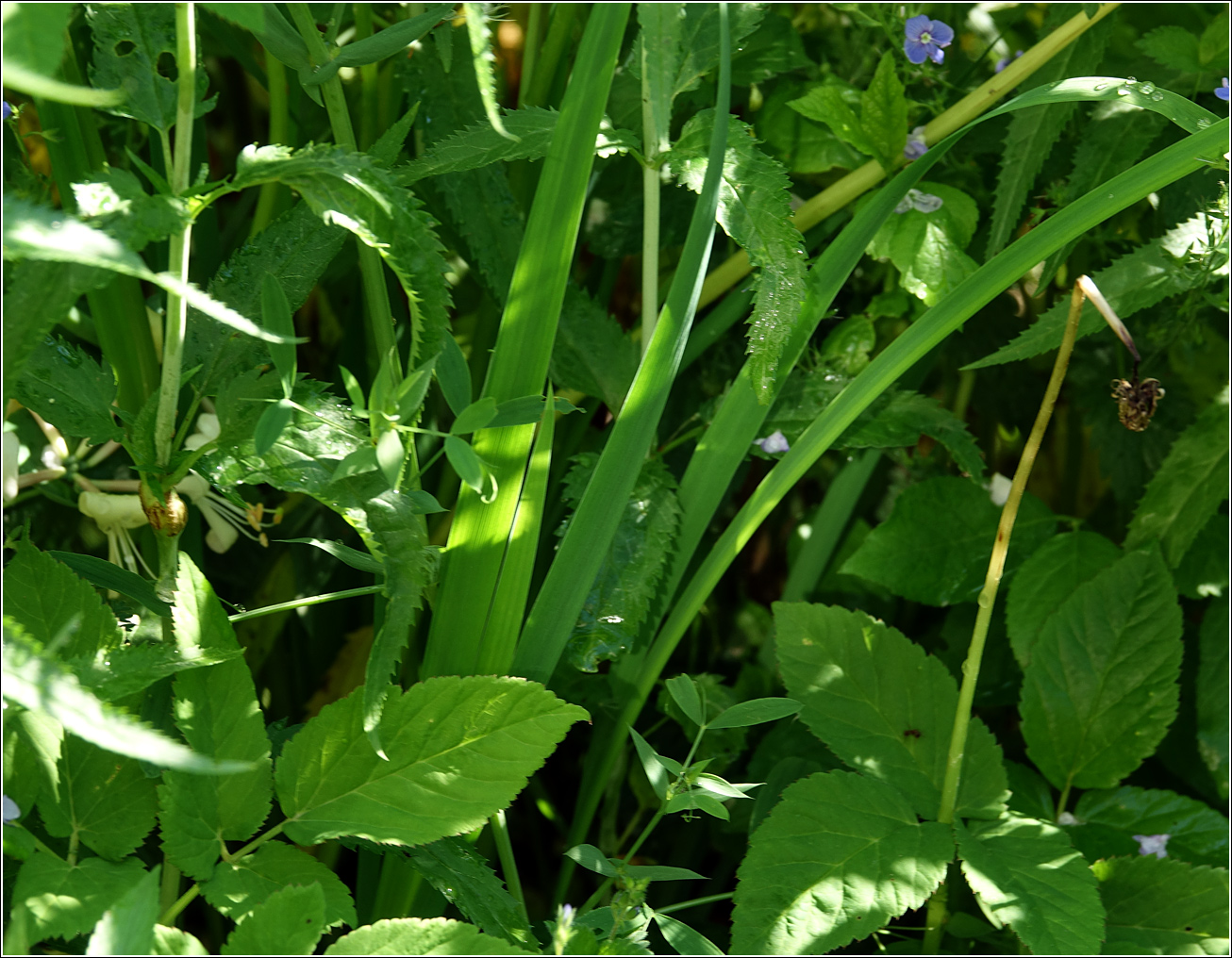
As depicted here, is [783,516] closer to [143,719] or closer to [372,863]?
[372,863]

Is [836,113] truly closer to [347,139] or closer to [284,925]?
[347,139]

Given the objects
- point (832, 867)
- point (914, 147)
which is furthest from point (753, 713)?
point (914, 147)

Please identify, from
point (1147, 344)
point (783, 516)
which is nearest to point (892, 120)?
point (1147, 344)

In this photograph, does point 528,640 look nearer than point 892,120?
Yes

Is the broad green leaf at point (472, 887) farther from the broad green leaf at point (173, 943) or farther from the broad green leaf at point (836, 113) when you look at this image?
the broad green leaf at point (836, 113)

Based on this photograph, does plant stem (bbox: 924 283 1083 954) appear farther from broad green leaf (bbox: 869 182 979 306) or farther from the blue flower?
the blue flower

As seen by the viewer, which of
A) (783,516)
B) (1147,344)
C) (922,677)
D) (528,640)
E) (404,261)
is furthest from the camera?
(783,516)

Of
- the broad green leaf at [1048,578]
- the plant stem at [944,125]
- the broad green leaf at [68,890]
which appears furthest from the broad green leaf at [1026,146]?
the broad green leaf at [68,890]
